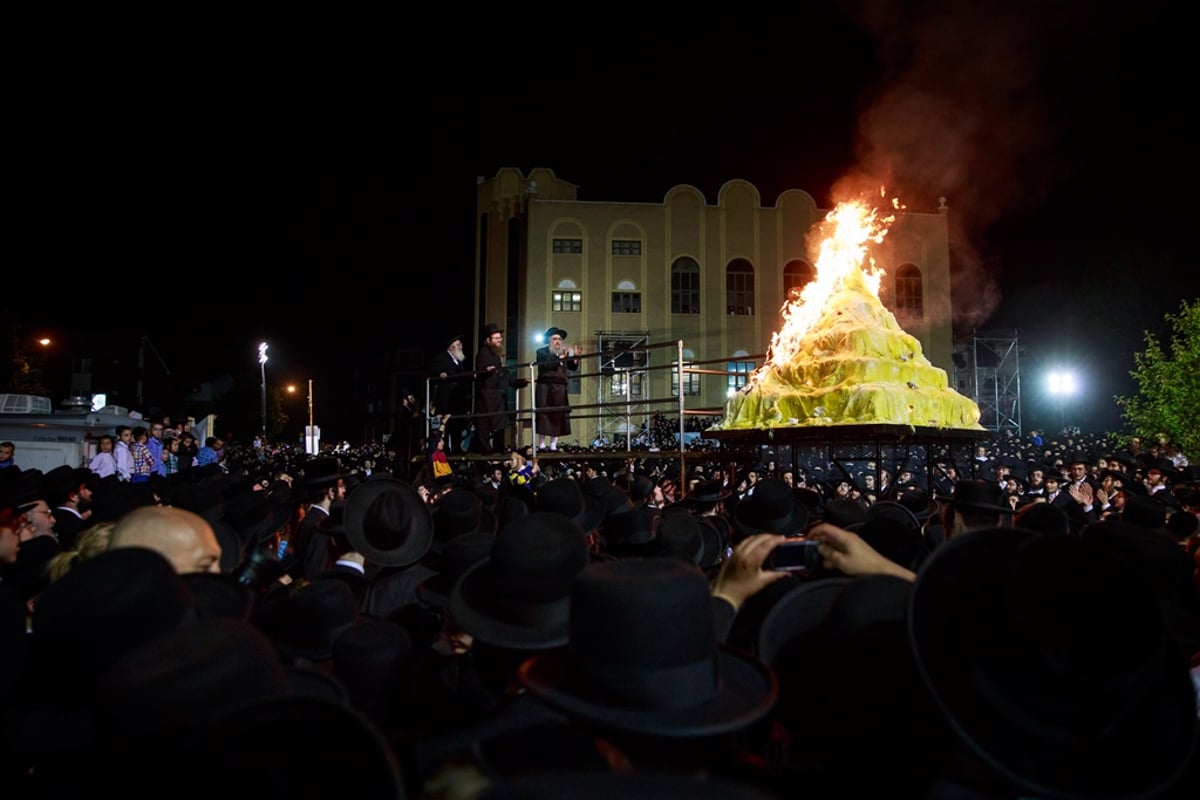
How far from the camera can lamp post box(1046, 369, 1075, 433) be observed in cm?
4526

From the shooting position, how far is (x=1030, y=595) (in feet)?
5.95

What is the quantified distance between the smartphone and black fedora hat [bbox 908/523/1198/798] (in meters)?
1.12

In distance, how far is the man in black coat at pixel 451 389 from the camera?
12961mm

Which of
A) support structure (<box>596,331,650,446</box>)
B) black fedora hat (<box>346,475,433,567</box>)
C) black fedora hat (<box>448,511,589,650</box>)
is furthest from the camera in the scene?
support structure (<box>596,331,650,446</box>)

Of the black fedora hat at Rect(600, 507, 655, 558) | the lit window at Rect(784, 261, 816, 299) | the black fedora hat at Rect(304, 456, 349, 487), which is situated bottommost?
the black fedora hat at Rect(600, 507, 655, 558)

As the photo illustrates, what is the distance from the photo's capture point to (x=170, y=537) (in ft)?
9.77

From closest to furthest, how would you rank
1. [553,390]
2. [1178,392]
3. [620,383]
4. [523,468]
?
[523,468] < [553,390] < [1178,392] < [620,383]

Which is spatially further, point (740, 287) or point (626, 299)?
point (740, 287)

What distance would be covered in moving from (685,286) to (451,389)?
26.7 meters

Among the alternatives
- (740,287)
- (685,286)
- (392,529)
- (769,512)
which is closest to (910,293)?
(740,287)

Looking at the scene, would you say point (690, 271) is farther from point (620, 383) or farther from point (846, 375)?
point (846, 375)

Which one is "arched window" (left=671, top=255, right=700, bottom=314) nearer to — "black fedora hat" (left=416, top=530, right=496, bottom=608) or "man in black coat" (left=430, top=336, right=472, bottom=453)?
"man in black coat" (left=430, top=336, right=472, bottom=453)

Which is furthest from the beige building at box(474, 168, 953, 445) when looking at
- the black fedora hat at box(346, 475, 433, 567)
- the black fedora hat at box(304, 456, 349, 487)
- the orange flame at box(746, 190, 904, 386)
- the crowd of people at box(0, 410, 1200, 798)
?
the crowd of people at box(0, 410, 1200, 798)

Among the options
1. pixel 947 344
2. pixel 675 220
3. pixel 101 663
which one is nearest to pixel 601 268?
pixel 675 220
